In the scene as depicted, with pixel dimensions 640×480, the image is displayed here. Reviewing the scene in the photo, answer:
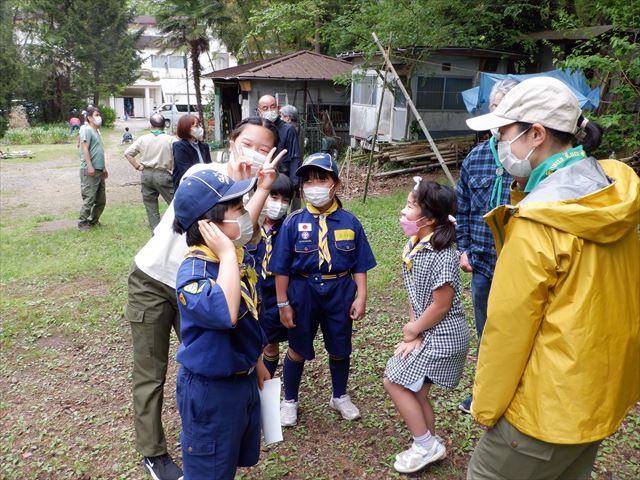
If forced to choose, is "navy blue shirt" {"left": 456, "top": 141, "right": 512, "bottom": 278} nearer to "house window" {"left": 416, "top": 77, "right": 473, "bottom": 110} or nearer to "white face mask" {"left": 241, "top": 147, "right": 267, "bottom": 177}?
"white face mask" {"left": 241, "top": 147, "right": 267, "bottom": 177}

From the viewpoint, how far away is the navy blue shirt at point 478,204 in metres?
3.18

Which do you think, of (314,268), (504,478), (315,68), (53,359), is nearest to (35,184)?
(315,68)

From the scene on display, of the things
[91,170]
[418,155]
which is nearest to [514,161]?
[91,170]

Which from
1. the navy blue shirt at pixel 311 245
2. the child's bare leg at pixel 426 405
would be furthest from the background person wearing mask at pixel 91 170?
A: the child's bare leg at pixel 426 405

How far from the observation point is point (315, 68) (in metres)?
20.6

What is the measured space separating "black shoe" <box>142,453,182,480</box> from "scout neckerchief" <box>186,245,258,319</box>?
125 cm

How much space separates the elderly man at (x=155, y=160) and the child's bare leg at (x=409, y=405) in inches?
231

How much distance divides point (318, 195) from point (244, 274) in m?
1.03

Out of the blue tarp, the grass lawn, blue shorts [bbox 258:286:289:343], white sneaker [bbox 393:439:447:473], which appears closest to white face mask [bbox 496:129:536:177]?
white sneaker [bbox 393:439:447:473]

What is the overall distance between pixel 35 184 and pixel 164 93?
38989 mm

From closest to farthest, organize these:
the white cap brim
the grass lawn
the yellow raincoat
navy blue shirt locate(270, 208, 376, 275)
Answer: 1. the yellow raincoat
2. the white cap brim
3. the grass lawn
4. navy blue shirt locate(270, 208, 376, 275)

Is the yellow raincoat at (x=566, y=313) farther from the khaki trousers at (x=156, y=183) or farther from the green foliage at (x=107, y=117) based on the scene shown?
the green foliage at (x=107, y=117)

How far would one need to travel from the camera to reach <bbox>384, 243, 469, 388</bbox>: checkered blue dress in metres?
2.76

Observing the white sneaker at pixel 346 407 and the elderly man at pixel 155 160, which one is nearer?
the white sneaker at pixel 346 407
